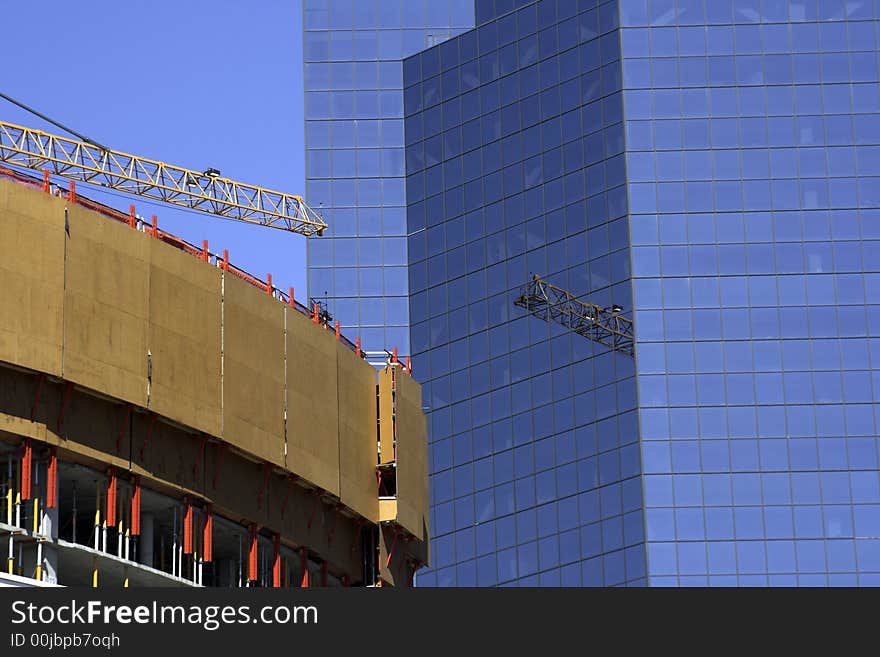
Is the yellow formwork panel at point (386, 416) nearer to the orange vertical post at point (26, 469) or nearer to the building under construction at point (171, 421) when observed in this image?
the building under construction at point (171, 421)

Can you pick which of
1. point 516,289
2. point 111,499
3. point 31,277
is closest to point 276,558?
point 111,499

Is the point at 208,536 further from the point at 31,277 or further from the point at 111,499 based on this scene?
the point at 31,277

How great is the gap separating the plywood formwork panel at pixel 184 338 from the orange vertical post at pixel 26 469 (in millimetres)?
5003

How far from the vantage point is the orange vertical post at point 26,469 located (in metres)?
79.6

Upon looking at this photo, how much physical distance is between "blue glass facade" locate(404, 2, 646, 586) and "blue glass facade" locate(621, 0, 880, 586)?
2.57 meters

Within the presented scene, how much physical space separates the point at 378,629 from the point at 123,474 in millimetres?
38763

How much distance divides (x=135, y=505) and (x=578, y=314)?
94.0 metres

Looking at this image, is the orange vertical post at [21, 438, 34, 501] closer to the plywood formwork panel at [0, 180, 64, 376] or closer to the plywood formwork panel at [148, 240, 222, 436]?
the plywood formwork panel at [0, 180, 64, 376]

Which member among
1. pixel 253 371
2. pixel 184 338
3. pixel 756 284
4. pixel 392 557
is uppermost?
pixel 756 284

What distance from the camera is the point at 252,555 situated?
9075 cm

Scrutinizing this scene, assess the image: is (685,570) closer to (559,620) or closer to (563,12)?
(563,12)

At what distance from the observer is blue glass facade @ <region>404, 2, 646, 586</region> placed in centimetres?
17212

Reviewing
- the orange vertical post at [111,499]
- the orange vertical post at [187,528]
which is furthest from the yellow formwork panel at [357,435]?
the orange vertical post at [111,499]

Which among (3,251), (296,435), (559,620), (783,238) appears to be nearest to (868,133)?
(783,238)
